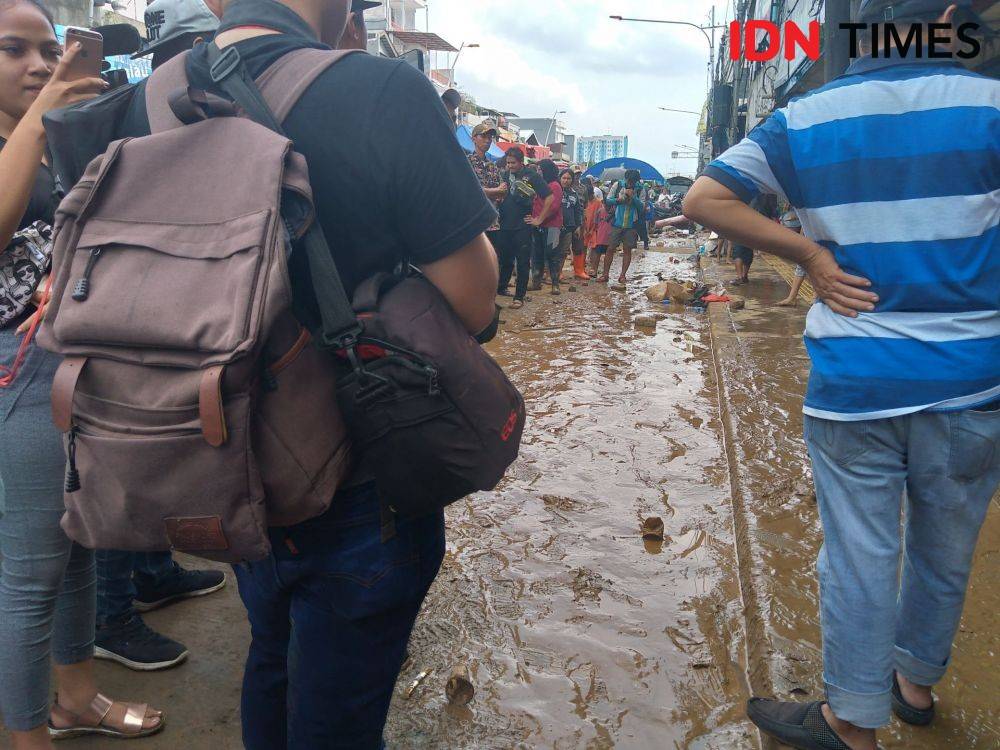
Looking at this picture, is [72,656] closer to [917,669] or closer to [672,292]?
[917,669]

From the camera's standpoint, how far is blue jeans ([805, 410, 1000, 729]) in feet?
5.52

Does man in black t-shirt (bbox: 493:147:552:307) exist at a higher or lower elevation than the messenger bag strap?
lower

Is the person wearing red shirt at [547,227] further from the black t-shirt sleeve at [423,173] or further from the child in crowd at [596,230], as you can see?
the black t-shirt sleeve at [423,173]

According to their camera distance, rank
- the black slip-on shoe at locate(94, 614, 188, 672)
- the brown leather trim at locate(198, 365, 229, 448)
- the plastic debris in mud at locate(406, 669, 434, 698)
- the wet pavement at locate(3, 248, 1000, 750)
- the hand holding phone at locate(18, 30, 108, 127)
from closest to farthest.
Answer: the brown leather trim at locate(198, 365, 229, 448) → the hand holding phone at locate(18, 30, 108, 127) → the wet pavement at locate(3, 248, 1000, 750) → the plastic debris in mud at locate(406, 669, 434, 698) → the black slip-on shoe at locate(94, 614, 188, 672)

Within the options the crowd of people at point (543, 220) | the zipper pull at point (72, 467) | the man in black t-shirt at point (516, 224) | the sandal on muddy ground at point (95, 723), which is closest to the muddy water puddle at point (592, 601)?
the sandal on muddy ground at point (95, 723)

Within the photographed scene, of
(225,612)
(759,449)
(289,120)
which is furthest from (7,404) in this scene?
(759,449)

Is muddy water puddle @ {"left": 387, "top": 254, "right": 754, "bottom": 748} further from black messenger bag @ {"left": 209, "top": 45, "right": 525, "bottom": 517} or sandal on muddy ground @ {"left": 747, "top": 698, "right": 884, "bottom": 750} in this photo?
black messenger bag @ {"left": 209, "top": 45, "right": 525, "bottom": 517}

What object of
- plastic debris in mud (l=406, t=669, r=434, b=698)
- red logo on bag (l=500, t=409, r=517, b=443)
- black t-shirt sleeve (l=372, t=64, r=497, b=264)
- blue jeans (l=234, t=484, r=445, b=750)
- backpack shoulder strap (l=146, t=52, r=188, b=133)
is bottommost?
plastic debris in mud (l=406, t=669, r=434, b=698)

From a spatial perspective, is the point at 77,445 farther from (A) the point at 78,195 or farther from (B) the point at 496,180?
(B) the point at 496,180

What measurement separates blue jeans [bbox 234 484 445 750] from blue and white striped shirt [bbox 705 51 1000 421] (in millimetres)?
1101

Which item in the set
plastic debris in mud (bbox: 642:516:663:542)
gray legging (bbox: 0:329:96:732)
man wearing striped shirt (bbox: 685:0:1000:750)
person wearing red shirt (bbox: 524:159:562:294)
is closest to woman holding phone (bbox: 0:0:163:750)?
gray legging (bbox: 0:329:96:732)

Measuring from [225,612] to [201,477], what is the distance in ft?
6.53

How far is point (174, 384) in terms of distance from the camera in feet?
3.47

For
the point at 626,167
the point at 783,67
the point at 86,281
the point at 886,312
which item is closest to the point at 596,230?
the point at 783,67
